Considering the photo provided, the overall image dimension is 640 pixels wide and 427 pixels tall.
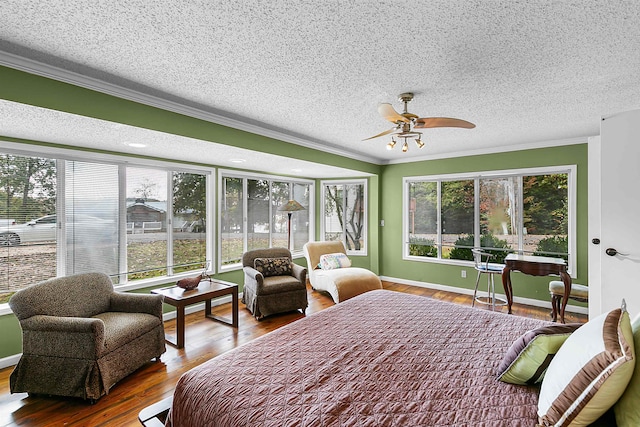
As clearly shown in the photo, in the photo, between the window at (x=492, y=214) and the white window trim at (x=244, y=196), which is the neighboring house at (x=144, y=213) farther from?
the window at (x=492, y=214)

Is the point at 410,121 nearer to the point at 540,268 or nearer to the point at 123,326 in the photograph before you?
the point at 540,268

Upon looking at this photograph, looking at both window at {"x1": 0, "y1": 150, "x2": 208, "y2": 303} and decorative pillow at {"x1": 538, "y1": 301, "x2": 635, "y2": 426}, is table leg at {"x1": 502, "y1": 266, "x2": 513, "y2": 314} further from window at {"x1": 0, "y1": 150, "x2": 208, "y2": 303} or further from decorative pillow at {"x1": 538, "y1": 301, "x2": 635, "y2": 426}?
window at {"x1": 0, "y1": 150, "x2": 208, "y2": 303}

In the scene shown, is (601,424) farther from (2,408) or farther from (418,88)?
(2,408)

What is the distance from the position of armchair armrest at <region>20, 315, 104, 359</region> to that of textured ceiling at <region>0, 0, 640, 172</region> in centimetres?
159

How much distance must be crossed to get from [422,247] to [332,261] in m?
1.85

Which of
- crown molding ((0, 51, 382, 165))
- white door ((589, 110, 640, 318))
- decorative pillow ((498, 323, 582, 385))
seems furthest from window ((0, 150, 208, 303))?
white door ((589, 110, 640, 318))

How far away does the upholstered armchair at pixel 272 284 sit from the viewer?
392 cm

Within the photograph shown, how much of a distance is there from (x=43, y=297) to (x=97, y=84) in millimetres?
1759

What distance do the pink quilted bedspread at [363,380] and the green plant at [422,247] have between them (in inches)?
133

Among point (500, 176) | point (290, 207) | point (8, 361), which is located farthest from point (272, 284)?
point (500, 176)

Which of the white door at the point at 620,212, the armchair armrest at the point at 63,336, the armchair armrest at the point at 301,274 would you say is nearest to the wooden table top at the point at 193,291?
the armchair armrest at the point at 63,336

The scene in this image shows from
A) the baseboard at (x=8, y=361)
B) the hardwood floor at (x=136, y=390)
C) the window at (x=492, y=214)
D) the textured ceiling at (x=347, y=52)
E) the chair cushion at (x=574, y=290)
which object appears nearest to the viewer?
the textured ceiling at (x=347, y=52)

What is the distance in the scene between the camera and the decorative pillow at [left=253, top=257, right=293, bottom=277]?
435 cm

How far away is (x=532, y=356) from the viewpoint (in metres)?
1.42
